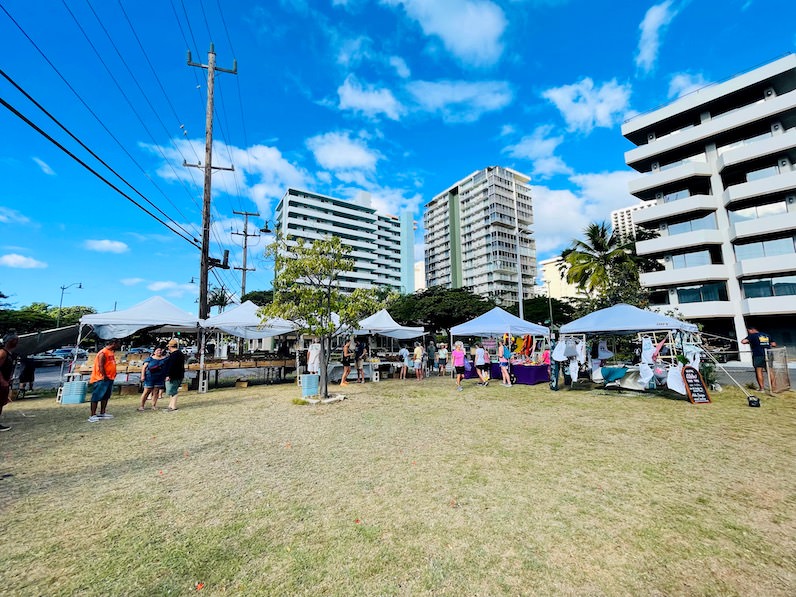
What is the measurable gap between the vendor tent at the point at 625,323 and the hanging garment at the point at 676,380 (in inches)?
58.5

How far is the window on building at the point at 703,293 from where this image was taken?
2512 cm

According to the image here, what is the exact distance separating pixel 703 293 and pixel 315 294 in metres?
28.6

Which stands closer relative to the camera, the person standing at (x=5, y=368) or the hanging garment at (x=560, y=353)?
the person standing at (x=5, y=368)

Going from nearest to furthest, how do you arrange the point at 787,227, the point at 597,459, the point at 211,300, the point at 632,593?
the point at 632,593
the point at 597,459
the point at 787,227
the point at 211,300

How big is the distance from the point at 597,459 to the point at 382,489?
3021mm

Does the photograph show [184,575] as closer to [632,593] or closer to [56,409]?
[632,593]

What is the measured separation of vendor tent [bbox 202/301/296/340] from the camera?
43.0 feet

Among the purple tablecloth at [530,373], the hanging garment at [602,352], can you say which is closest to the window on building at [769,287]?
the hanging garment at [602,352]

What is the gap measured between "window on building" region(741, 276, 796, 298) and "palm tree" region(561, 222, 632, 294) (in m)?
7.20

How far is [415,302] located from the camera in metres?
43.2

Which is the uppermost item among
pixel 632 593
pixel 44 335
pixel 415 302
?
pixel 415 302

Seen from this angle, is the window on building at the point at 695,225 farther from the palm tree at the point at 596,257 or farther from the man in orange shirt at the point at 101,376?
the man in orange shirt at the point at 101,376

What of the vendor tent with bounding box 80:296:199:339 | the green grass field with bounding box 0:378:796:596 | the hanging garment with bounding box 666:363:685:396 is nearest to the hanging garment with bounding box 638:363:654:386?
the hanging garment with bounding box 666:363:685:396

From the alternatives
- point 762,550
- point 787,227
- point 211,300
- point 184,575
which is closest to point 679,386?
point 762,550
